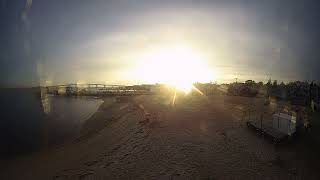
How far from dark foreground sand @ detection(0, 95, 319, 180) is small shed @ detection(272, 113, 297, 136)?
139 cm

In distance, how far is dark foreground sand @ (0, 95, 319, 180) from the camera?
54.1 feet

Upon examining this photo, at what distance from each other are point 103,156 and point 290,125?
42.4ft

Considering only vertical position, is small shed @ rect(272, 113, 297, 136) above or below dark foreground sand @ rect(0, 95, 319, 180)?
above

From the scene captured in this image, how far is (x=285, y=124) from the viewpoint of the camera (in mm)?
20156

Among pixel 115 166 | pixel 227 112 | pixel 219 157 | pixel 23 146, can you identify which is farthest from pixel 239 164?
pixel 23 146

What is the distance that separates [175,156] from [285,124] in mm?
7814

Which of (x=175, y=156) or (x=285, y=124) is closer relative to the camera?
(x=175, y=156)

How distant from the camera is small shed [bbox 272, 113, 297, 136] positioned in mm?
19953

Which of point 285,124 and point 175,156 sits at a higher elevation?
point 285,124

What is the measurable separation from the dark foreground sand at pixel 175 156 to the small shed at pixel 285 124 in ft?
4.56

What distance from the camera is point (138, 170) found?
57.1ft

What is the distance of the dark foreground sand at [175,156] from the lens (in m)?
16.5

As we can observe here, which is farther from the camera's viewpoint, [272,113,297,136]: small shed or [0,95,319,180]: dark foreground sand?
[272,113,297,136]: small shed

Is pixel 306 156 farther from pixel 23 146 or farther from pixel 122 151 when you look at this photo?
pixel 23 146
